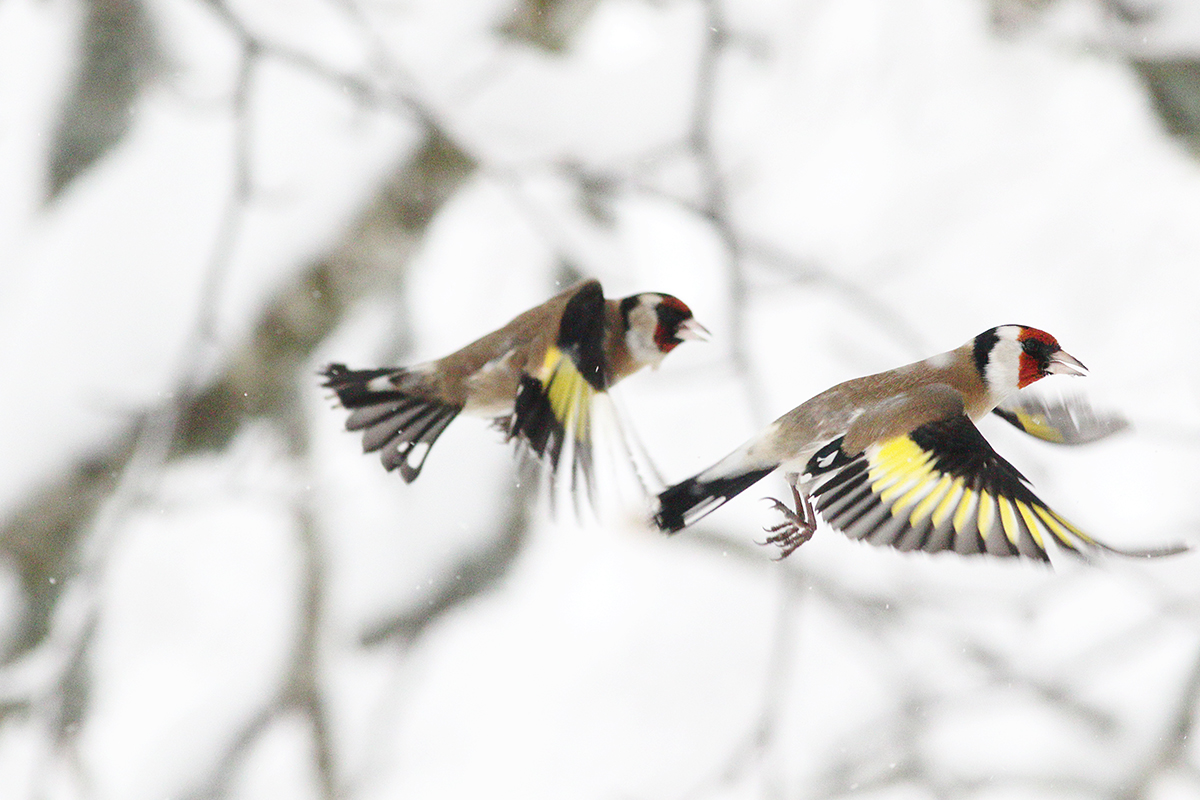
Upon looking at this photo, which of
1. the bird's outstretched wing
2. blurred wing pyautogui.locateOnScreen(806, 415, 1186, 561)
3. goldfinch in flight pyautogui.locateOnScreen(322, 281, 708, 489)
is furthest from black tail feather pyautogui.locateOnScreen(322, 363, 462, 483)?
blurred wing pyautogui.locateOnScreen(806, 415, 1186, 561)

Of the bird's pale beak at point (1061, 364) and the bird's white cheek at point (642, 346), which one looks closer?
the bird's pale beak at point (1061, 364)

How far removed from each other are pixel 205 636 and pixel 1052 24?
1.35 meters

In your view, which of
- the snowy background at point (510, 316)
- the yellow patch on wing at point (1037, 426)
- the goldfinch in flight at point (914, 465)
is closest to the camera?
the goldfinch in flight at point (914, 465)

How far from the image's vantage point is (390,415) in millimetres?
644

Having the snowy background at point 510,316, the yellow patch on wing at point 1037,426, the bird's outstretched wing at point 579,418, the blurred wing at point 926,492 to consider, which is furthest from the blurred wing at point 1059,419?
the snowy background at point 510,316

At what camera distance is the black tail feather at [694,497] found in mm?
496

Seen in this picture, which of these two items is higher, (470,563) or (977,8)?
(977,8)

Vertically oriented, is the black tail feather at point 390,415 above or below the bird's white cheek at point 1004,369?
above

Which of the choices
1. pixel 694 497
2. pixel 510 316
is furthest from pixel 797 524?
pixel 510 316

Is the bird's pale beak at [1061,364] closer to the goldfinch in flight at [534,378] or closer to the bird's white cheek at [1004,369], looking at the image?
the bird's white cheek at [1004,369]

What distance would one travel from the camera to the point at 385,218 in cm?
124

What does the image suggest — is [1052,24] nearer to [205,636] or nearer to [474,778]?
[474,778]

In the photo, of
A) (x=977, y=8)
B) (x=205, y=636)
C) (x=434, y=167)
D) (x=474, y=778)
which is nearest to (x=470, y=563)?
(x=474, y=778)

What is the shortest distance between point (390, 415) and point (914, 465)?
31 cm
